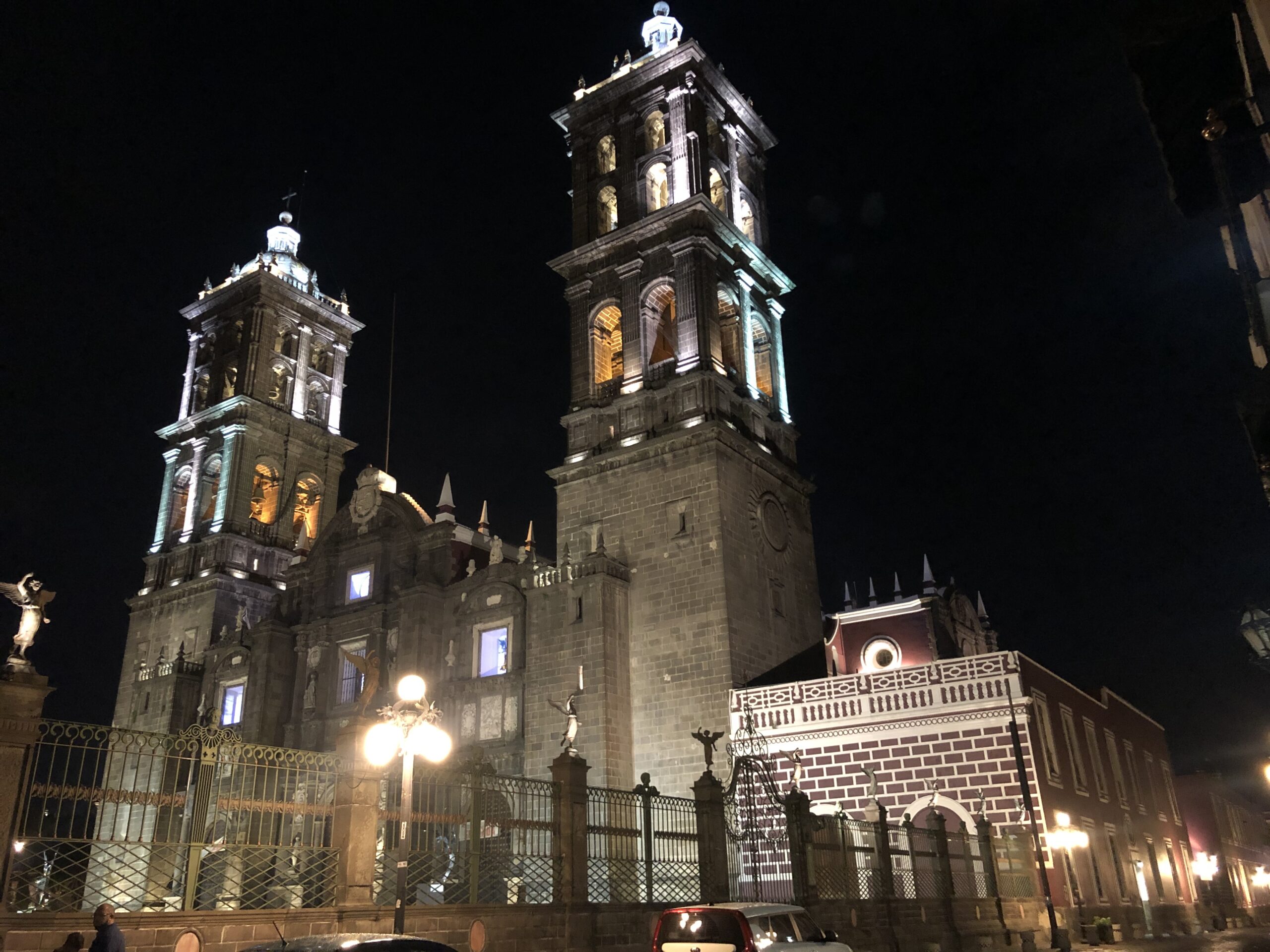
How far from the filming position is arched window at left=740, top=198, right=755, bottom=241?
39.7 meters

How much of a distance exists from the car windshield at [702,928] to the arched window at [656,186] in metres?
28.5

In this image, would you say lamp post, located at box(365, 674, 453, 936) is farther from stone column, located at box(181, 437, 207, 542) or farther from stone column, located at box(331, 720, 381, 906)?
stone column, located at box(181, 437, 207, 542)

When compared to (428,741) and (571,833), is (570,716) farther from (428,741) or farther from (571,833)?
(428,741)

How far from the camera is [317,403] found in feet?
166

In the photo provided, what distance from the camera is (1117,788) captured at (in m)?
31.9

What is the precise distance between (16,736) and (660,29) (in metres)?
37.5

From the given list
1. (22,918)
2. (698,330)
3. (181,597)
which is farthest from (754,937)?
(181,597)

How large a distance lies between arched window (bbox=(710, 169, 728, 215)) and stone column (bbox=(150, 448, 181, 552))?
27413 mm

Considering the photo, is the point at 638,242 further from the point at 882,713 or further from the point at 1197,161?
the point at 1197,161

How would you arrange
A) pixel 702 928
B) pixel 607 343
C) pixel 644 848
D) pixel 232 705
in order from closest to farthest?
1. pixel 702 928
2. pixel 644 848
3. pixel 607 343
4. pixel 232 705

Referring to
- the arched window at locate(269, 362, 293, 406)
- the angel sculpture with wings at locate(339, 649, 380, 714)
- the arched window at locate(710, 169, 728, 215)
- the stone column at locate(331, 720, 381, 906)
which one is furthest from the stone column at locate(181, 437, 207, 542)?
the stone column at locate(331, 720, 381, 906)

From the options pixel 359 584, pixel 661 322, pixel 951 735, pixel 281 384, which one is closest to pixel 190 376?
pixel 281 384

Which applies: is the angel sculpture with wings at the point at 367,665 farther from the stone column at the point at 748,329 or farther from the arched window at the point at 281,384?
the arched window at the point at 281,384

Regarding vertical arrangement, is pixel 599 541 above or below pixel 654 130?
below
